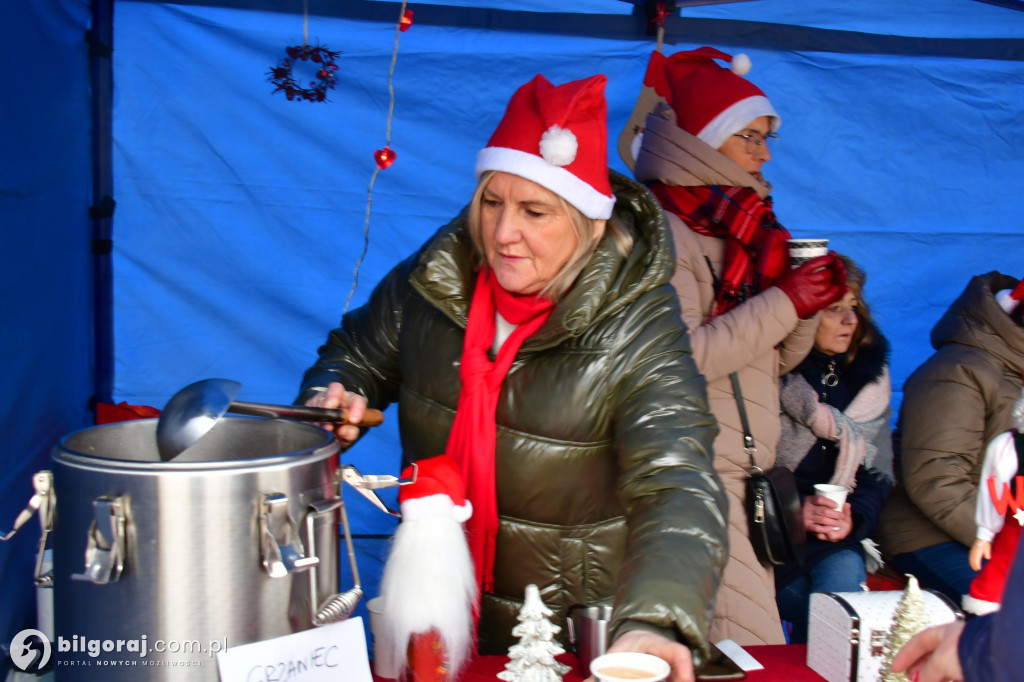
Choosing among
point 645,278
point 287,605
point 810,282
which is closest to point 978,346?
point 810,282

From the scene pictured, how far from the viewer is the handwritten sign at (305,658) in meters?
1.11

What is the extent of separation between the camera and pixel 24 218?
2145 mm

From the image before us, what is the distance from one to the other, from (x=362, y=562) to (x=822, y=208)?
2110 mm

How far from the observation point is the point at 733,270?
8.57 feet

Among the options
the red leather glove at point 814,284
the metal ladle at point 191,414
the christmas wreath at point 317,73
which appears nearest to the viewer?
the metal ladle at point 191,414

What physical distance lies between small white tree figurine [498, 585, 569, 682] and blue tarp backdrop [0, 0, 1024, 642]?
5.00ft

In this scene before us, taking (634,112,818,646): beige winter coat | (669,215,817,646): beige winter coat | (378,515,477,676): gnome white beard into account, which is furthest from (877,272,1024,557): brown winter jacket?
(378,515,477,676): gnome white beard

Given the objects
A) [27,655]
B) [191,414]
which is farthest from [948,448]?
[27,655]

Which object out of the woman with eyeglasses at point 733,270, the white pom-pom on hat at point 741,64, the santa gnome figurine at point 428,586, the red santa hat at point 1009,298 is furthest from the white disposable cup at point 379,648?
the red santa hat at point 1009,298

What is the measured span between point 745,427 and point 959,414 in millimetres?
1060

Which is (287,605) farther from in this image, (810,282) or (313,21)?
(313,21)

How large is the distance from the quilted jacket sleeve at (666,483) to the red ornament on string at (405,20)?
1533mm

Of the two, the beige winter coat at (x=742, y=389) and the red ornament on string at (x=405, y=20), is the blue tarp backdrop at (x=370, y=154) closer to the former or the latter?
the red ornament on string at (x=405, y=20)

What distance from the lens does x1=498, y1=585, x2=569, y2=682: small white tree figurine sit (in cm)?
134
